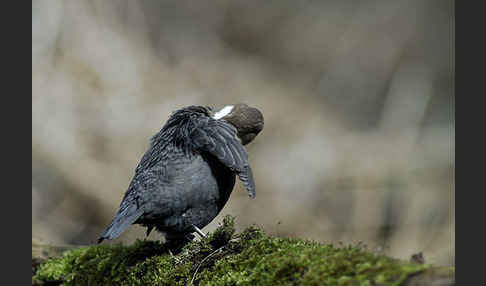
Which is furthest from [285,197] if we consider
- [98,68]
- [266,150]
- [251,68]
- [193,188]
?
[193,188]

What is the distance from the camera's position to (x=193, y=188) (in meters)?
3.70

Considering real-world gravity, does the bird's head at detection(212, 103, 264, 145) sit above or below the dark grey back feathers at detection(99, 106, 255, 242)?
above

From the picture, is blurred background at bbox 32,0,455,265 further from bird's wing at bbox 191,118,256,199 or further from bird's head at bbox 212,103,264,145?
bird's wing at bbox 191,118,256,199

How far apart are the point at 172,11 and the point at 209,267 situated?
7068 mm

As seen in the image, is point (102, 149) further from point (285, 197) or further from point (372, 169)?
point (372, 169)

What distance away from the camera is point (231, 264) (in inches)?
118

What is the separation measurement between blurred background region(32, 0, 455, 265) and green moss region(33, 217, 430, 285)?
323 cm

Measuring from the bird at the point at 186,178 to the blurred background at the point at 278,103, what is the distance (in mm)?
3662

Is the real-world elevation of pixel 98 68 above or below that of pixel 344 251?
above

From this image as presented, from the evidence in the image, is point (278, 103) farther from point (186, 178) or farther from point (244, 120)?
point (186, 178)

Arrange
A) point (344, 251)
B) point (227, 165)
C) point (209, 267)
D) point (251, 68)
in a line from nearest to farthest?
point (344, 251) → point (209, 267) → point (227, 165) → point (251, 68)

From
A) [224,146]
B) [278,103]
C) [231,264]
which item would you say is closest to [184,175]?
[224,146]

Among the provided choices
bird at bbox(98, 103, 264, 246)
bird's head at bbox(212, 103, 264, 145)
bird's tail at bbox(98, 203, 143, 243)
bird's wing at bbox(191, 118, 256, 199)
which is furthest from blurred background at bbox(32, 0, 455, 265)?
bird's tail at bbox(98, 203, 143, 243)

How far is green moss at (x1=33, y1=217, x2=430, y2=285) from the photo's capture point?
92.1 inches
